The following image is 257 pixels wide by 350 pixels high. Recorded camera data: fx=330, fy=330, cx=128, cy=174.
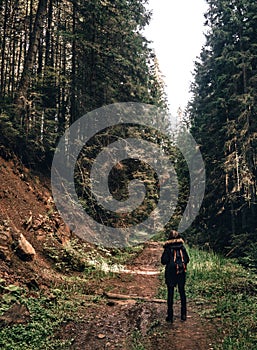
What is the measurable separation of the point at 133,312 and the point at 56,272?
11.9ft

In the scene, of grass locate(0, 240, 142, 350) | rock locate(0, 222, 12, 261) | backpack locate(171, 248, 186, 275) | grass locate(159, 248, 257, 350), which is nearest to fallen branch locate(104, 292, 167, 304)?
grass locate(0, 240, 142, 350)

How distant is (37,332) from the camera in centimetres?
622

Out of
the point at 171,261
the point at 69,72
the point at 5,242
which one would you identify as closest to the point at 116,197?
the point at 69,72

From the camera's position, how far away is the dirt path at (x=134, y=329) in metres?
6.12

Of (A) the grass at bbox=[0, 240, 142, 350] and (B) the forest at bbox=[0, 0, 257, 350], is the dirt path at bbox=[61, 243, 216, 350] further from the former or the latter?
(A) the grass at bbox=[0, 240, 142, 350]

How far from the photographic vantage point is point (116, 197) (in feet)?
65.9

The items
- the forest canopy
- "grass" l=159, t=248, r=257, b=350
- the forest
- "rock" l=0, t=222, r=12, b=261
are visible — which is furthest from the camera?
the forest canopy

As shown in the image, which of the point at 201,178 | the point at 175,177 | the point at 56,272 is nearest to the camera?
the point at 56,272

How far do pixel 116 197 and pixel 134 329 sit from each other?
13270 millimetres

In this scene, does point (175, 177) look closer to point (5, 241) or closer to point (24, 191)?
point (24, 191)

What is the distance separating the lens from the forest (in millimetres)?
6902

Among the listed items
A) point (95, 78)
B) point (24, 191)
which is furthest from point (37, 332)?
point (95, 78)

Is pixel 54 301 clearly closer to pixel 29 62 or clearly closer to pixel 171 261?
pixel 171 261

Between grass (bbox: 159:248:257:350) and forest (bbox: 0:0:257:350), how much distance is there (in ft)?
0.13
